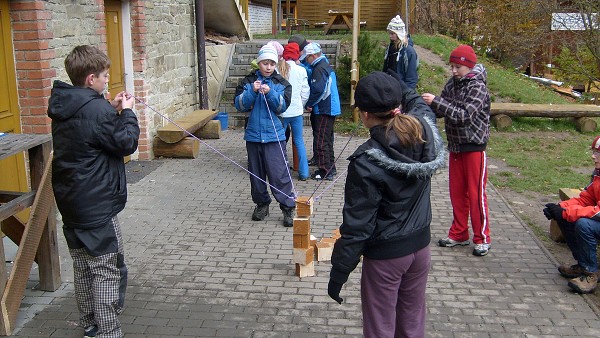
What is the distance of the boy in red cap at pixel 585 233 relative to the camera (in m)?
5.01

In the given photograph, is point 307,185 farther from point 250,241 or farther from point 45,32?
point 45,32

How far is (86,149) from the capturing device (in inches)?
150

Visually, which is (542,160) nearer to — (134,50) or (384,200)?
(134,50)

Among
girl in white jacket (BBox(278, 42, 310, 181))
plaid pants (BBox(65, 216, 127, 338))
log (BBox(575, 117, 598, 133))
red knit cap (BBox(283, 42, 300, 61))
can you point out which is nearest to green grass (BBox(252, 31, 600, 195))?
log (BBox(575, 117, 598, 133))

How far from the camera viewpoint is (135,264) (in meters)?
5.52

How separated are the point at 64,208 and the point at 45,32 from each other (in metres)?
3.16

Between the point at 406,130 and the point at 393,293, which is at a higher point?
the point at 406,130

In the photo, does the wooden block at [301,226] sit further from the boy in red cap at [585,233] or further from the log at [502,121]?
the log at [502,121]

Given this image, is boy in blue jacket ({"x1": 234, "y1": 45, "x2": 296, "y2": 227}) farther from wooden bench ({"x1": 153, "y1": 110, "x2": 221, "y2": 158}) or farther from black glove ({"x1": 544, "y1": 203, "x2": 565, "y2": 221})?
wooden bench ({"x1": 153, "y1": 110, "x2": 221, "y2": 158})

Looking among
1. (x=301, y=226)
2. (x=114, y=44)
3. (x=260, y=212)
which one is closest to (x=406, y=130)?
(x=301, y=226)

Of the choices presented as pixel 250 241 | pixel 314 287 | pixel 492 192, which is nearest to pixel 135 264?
pixel 250 241

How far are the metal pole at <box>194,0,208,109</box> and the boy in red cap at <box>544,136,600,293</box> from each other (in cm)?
Answer: 793

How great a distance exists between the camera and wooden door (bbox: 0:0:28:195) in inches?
238

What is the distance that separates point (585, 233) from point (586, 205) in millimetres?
382
